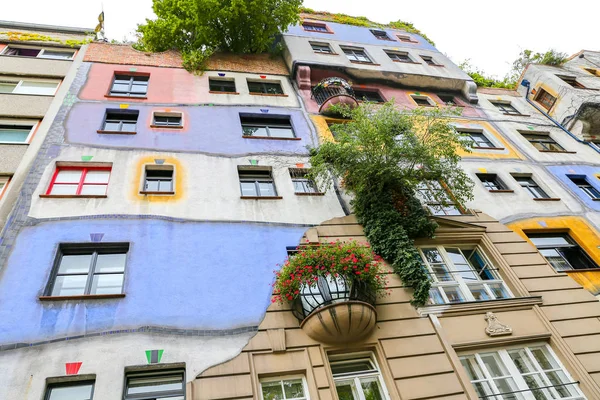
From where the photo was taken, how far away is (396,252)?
11.0 metres

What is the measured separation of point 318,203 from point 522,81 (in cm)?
1849

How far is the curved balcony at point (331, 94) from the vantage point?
16.9m

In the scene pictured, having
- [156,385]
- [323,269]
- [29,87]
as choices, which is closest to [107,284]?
[156,385]

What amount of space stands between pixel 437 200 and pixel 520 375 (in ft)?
17.9

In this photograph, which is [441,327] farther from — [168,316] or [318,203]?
[168,316]

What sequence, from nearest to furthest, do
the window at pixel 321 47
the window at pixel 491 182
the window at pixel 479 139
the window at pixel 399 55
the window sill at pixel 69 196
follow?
the window sill at pixel 69 196
the window at pixel 491 182
the window at pixel 479 139
the window at pixel 321 47
the window at pixel 399 55

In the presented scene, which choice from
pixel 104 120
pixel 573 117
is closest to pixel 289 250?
pixel 104 120

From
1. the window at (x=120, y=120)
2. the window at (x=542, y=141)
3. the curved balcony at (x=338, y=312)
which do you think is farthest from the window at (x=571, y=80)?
the window at (x=120, y=120)

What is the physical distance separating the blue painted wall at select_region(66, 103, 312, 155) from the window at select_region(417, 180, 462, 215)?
4.14m

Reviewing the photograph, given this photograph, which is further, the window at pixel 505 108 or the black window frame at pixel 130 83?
the window at pixel 505 108

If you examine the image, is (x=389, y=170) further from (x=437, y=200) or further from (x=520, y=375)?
(x=520, y=375)

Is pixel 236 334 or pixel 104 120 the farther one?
pixel 104 120

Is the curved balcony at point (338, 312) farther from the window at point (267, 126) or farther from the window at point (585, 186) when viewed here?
the window at point (585, 186)

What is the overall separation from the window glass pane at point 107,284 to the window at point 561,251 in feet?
37.9
